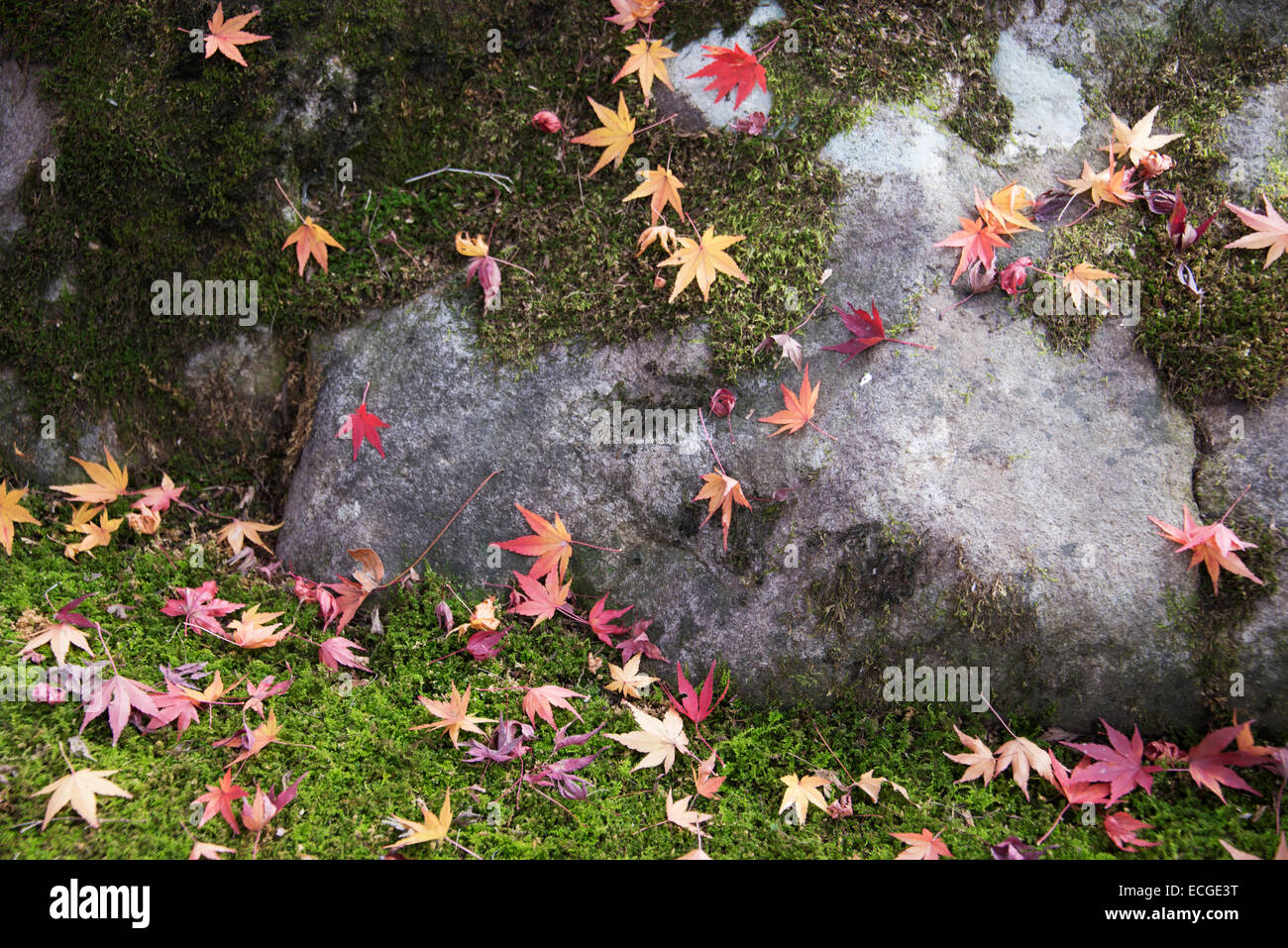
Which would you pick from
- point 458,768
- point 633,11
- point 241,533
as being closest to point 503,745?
point 458,768

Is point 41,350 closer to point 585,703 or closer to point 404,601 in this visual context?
point 404,601

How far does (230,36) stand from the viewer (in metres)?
3.15

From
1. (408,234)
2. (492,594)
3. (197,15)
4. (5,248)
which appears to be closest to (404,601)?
(492,594)

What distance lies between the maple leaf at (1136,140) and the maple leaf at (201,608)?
3.89m

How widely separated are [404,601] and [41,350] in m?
2.01

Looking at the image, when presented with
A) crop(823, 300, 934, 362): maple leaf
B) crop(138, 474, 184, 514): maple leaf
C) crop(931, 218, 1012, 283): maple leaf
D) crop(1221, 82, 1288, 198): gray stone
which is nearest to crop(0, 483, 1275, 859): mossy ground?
crop(138, 474, 184, 514): maple leaf

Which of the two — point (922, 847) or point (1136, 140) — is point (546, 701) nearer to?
point (922, 847)

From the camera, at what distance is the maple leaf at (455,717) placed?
102 inches

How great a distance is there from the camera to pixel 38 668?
103 inches

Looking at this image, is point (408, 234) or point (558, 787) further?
point (408, 234)

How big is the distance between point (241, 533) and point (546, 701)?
155 cm
